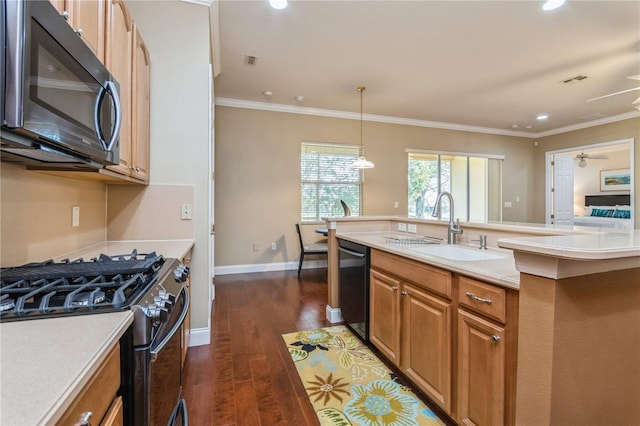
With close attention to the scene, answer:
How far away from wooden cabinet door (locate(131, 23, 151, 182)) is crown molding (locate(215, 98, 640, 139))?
8.76 ft

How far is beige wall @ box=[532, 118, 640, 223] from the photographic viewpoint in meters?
5.47

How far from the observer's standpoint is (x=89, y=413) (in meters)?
0.60

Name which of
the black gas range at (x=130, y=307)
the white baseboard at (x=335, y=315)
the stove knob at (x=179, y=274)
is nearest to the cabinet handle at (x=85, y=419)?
the black gas range at (x=130, y=307)

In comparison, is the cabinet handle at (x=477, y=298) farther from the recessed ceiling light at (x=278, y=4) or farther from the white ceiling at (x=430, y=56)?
the recessed ceiling light at (x=278, y=4)

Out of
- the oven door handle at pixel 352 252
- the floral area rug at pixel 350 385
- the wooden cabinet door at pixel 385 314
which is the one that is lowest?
the floral area rug at pixel 350 385

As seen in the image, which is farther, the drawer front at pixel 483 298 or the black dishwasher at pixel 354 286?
the black dishwasher at pixel 354 286

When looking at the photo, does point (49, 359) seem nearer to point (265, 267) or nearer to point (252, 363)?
point (252, 363)

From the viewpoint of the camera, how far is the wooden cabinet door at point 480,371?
4.06 feet

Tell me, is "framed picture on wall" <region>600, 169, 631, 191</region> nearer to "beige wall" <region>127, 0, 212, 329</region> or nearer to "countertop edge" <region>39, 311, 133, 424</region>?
Result: "beige wall" <region>127, 0, 212, 329</region>

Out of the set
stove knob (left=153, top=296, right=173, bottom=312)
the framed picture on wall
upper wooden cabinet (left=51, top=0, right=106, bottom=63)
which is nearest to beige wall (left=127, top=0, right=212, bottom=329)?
upper wooden cabinet (left=51, top=0, right=106, bottom=63)

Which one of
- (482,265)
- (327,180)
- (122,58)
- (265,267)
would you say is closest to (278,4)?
(122,58)

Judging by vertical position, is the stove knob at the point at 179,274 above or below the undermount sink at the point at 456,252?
below

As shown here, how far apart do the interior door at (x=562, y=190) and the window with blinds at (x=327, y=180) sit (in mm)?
4784

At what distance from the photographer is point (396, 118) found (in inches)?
234
